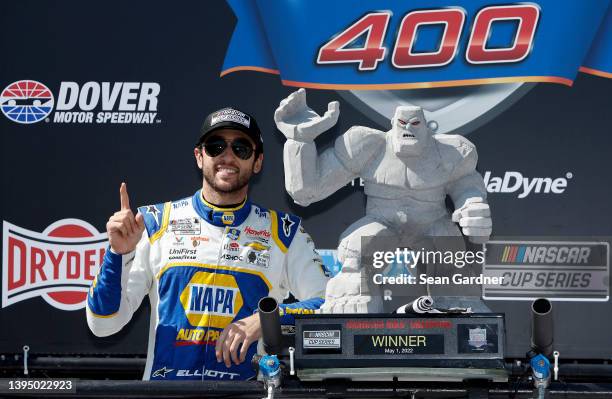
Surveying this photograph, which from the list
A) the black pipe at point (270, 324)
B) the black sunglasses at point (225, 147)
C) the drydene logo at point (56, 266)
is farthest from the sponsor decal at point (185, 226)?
the drydene logo at point (56, 266)

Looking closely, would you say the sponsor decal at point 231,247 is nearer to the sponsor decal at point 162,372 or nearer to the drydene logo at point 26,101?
the sponsor decal at point 162,372

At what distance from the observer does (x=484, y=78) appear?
3635 mm

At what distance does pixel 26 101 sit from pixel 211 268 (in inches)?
55.5

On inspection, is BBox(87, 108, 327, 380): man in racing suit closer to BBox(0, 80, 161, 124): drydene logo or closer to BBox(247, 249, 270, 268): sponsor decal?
BBox(247, 249, 270, 268): sponsor decal

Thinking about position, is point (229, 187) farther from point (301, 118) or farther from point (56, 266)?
point (56, 266)

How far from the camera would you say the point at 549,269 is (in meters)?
3.30

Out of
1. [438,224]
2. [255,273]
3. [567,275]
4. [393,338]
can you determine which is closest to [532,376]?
[393,338]

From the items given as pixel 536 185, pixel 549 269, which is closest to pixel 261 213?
pixel 549 269

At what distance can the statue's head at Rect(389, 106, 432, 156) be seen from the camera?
11.7 ft

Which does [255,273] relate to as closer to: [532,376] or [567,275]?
[532,376]

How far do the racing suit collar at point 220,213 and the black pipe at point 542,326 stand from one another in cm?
109

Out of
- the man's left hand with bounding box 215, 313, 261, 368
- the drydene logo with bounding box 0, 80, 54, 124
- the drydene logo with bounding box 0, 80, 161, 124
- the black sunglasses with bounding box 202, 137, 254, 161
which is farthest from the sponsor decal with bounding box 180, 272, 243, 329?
the drydene logo with bounding box 0, 80, 54, 124

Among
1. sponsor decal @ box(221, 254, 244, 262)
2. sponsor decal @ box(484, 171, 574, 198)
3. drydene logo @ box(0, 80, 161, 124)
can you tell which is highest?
drydene logo @ box(0, 80, 161, 124)

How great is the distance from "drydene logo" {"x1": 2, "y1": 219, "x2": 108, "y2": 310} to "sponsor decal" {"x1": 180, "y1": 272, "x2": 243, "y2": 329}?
1.06 meters
